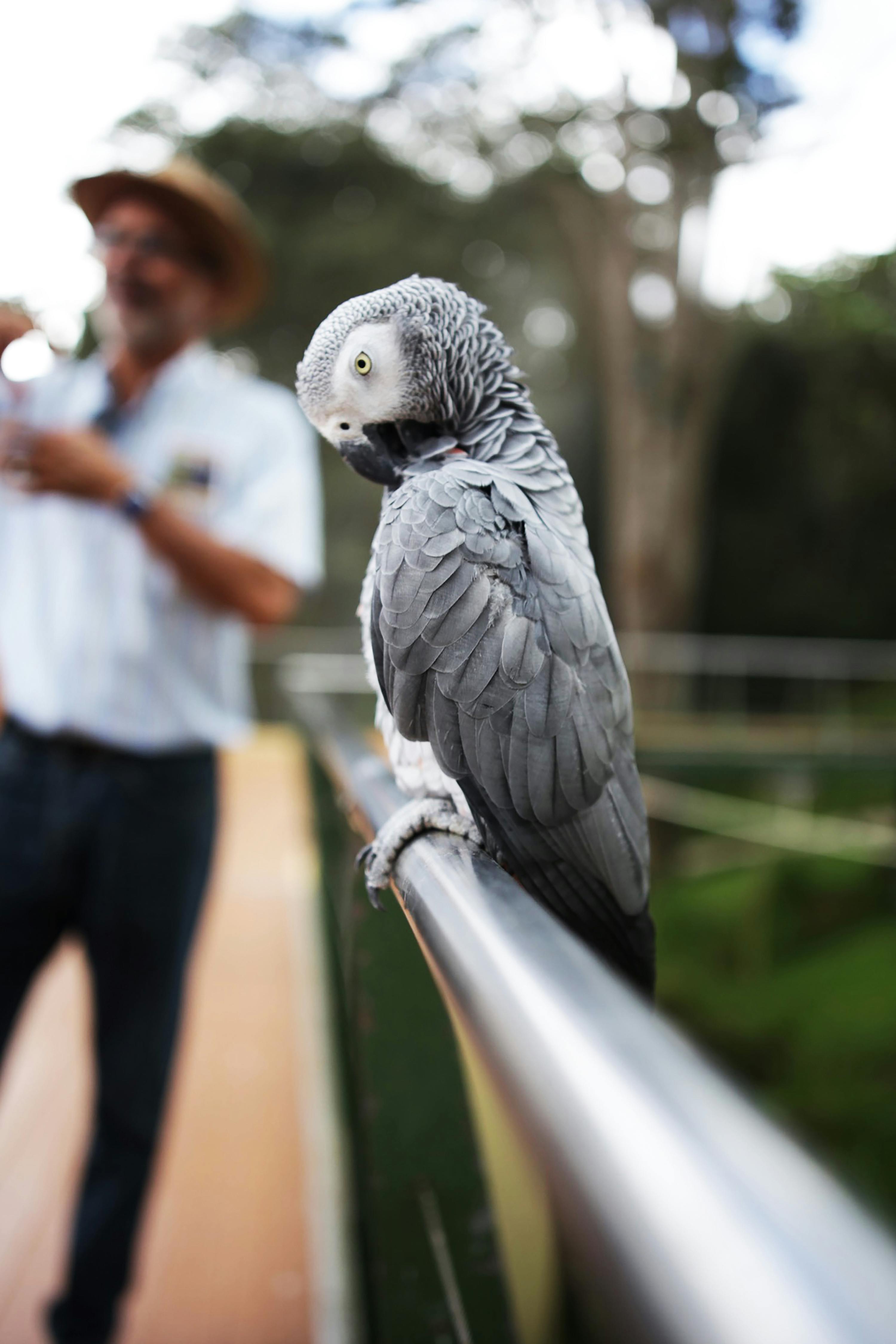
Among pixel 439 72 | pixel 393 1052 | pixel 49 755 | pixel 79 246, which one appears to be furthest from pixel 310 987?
pixel 439 72

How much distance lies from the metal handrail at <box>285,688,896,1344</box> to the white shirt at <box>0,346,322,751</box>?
75 centimetres

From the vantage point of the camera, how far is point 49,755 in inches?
37.2

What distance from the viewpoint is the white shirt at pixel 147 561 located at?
946mm

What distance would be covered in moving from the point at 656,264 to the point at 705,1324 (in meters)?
2.14

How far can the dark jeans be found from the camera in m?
0.93

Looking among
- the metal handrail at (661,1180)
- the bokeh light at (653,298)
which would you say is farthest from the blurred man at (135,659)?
the bokeh light at (653,298)

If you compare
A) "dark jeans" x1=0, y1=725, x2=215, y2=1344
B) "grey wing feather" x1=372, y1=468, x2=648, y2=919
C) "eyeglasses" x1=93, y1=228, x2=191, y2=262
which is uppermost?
"eyeglasses" x1=93, y1=228, x2=191, y2=262

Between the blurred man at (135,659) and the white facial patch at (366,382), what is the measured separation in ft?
1.57

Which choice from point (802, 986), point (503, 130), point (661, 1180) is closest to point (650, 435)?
point (802, 986)

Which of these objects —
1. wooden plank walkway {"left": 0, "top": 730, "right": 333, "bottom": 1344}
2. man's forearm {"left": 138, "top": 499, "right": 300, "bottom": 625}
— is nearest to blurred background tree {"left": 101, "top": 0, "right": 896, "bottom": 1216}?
man's forearm {"left": 138, "top": 499, "right": 300, "bottom": 625}

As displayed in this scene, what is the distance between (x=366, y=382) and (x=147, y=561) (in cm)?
61

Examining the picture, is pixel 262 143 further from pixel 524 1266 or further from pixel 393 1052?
pixel 524 1266

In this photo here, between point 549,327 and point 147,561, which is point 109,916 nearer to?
point 147,561

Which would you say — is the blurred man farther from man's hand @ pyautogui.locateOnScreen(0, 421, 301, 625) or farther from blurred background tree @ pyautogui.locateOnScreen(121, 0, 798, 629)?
blurred background tree @ pyautogui.locateOnScreen(121, 0, 798, 629)
